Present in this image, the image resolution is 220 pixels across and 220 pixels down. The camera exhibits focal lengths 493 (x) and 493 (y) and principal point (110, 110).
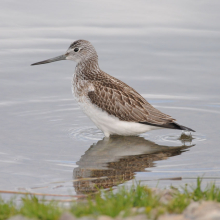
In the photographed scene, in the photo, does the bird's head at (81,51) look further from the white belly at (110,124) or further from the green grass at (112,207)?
the green grass at (112,207)

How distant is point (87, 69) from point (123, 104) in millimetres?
1251

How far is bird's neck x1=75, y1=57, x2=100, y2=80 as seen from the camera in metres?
11.1

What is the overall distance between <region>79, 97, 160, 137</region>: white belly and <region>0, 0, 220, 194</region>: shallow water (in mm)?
242

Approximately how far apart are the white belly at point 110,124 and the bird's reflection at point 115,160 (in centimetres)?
21

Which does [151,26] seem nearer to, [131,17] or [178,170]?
[131,17]

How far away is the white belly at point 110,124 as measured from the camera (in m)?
10.5

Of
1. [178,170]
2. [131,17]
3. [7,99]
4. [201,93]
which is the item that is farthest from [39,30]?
[178,170]

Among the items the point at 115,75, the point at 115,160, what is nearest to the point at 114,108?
the point at 115,160

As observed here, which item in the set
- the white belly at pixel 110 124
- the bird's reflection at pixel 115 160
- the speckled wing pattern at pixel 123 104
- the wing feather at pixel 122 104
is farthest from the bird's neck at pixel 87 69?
the bird's reflection at pixel 115 160

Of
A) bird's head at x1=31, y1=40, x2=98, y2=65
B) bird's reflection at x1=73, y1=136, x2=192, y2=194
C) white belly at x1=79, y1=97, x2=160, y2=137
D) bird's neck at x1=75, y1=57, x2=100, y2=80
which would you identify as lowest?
bird's reflection at x1=73, y1=136, x2=192, y2=194

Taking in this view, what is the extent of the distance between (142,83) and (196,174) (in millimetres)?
5279

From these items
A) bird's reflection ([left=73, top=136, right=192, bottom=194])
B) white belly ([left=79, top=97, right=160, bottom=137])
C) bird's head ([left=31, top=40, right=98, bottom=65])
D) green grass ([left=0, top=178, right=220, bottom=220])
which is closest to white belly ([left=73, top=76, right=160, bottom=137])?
white belly ([left=79, top=97, right=160, bottom=137])

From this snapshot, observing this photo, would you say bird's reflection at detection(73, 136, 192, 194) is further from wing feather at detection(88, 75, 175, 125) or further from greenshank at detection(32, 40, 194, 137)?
wing feather at detection(88, 75, 175, 125)

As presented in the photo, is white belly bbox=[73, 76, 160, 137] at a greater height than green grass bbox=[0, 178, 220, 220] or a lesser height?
greater
